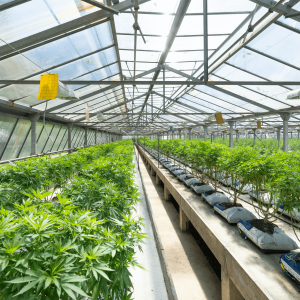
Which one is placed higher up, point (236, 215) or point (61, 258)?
point (61, 258)

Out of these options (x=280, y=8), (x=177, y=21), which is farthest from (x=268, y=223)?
(x=177, y=21)

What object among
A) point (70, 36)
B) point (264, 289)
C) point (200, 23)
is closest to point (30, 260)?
point (264, 289)

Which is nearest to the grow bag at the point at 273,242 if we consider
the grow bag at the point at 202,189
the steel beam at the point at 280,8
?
the grow bag at the point at 202,189

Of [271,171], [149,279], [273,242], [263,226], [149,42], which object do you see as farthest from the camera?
[149,42]

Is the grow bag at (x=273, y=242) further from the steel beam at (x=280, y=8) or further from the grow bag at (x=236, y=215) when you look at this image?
the steel beam at (x=280, y=8)

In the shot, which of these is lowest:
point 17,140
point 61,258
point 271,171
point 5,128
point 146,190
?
point 146,190

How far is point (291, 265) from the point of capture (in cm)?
236

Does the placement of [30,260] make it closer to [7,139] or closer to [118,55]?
[118,55]

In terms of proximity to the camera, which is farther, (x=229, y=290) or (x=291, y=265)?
(x=229, y=290)

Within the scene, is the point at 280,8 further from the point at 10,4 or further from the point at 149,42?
the point at 10,4

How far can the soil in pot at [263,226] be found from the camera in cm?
315

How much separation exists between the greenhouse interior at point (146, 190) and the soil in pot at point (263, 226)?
0.07ft

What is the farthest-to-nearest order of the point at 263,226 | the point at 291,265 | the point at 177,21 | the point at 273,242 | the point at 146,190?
the point at 146,190
the point at 177,21
the point at 263,226
the point at 273,242
the point at 291,265

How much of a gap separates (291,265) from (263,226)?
957 millimetres
